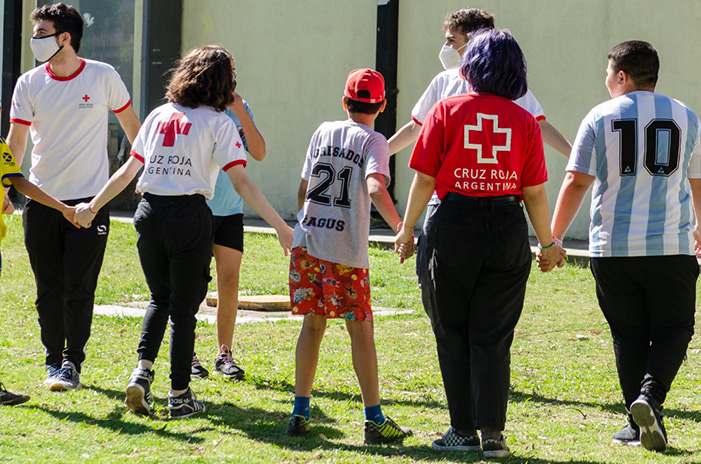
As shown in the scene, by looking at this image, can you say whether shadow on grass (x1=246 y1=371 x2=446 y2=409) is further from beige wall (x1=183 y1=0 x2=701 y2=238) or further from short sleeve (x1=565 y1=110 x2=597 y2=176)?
beige wall (x1=183 y1=0 x2=701 y2=238)

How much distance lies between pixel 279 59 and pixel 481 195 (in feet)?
43.1

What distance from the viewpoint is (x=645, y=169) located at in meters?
4.77

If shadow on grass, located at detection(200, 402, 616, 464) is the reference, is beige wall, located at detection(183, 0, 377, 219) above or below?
above

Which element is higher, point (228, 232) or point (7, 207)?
point (7, 207)

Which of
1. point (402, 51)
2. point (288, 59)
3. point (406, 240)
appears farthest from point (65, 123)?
point (288, 59)

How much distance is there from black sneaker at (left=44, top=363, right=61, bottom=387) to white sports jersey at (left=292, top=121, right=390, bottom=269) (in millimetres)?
1951

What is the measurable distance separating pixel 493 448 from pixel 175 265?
1847mm

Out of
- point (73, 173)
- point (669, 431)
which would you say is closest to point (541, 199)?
point (669, 431)

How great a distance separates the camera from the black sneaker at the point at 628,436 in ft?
15.9

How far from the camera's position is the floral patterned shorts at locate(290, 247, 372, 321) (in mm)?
4805

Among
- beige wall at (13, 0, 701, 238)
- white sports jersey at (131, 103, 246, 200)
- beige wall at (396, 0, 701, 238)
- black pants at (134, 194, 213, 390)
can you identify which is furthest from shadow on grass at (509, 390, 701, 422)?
beige wall at (13, 0, 701, 238)

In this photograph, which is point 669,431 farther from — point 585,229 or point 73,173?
point 585,229

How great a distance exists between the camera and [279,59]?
17125 millimetres

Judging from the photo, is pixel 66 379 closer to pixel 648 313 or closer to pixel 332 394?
pixel 332 394
